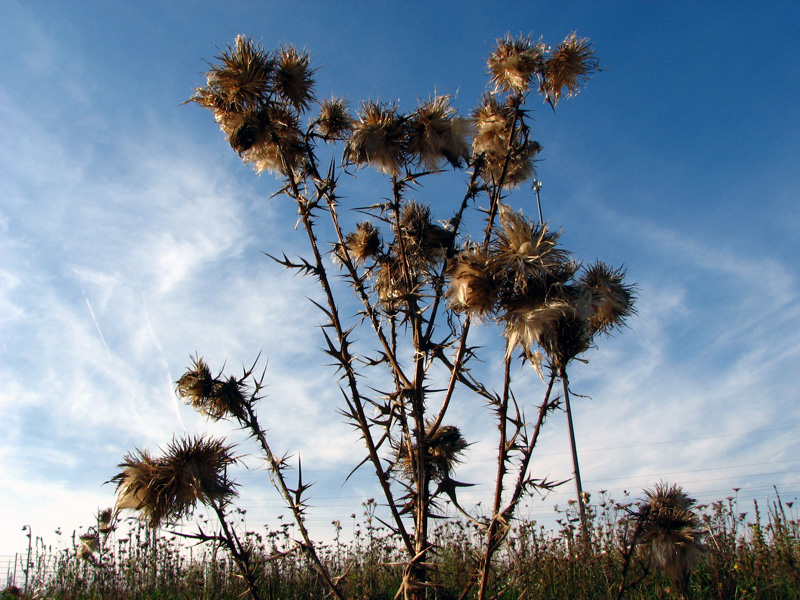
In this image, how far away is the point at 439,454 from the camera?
3.87 m

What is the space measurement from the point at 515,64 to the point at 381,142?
1.10m

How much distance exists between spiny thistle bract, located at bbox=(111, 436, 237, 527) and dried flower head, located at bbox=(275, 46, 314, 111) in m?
2.71

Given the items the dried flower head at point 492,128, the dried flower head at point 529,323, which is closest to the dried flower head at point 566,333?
the dried flower head at point 529,323

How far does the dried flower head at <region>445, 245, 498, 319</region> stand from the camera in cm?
333

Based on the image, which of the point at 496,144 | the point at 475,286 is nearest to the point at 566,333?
the point at 475,286

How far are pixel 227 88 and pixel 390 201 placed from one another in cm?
150

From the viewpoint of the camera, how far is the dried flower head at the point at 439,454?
3818mm

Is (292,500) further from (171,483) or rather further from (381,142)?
(381,142)

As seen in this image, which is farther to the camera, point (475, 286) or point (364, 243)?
point (364, 243)

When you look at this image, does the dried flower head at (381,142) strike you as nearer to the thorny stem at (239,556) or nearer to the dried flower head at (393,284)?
the dried flower head at (393,284)

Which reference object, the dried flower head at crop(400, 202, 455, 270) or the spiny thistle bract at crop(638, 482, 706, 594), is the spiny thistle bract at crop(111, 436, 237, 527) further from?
the spiny thistle bract at crop(638, 482, 706, 594)

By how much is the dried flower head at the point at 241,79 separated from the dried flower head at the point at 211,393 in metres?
1.99

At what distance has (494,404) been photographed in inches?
134

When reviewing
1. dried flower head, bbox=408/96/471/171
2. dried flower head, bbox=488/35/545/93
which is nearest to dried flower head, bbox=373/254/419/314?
dried flower head, bbox=408/96/471/171
